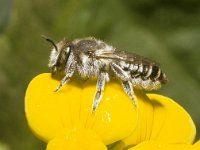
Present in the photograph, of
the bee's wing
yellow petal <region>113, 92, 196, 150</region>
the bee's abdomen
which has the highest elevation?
the bee's wing

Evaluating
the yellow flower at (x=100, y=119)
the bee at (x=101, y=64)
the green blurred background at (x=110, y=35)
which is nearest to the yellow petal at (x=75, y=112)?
the yellow flower at (x=100, y=119)

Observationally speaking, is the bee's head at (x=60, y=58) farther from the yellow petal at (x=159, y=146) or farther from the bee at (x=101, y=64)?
the yellow petal at (x=159, y=146)

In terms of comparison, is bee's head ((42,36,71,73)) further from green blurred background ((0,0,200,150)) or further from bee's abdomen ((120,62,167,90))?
green blurred background ((0,0,200,150))

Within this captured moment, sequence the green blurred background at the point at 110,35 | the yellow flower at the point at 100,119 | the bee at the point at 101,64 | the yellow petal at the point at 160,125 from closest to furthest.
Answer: the yellow flower at the point at 100,119 → the yellow petal at the point at 160,125 → the bee at the point at 101,64 → the green blurred background at the point at 110,35

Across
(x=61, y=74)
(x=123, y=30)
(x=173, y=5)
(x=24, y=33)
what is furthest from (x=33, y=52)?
(x=61, y=74)

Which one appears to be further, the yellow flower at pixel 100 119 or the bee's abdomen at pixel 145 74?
the bee's abdomen at pixel 145 74

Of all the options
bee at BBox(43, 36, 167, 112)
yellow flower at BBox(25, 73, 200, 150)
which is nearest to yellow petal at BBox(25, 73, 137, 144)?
yellow flower at BBox(25, 73, 200, 150)

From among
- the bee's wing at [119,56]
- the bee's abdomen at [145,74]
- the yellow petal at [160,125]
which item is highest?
the bee's wing at [119,56]

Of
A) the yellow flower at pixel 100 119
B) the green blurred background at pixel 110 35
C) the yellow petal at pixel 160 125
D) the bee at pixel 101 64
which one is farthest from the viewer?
the green blurred background at pixel 110 35
